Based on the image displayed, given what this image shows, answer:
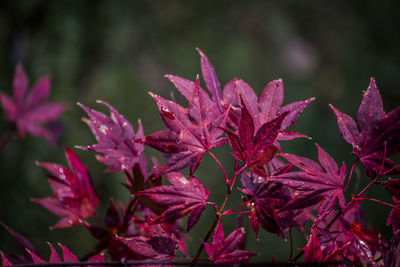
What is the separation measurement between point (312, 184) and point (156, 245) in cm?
26

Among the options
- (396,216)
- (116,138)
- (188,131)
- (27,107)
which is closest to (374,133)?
(396,216)

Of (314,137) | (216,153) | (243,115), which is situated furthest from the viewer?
(314,137)

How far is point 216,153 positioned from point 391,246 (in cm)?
191

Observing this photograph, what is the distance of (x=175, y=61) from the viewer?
2707 millimetres

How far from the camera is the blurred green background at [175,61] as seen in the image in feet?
5.33

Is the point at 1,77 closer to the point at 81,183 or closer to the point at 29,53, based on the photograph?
the point at 29,53

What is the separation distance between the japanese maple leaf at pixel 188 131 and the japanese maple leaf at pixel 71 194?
27 centimetres

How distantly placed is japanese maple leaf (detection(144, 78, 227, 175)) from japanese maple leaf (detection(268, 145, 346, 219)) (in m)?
0.11

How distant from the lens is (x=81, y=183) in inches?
25.9

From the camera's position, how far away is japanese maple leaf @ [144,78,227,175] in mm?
465

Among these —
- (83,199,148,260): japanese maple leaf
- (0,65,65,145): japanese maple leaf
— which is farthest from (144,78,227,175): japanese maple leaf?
→ (0,65,65,145): japanese maple leaf

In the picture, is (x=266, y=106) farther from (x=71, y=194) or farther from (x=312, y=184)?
(x=71, y=194)

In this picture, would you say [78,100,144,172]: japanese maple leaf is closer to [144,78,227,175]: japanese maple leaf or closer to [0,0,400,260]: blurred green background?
[144,78,227,175]: japanese maple leaf

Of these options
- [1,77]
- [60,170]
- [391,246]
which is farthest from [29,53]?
[391,246]
